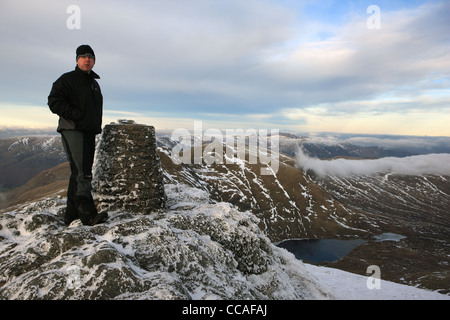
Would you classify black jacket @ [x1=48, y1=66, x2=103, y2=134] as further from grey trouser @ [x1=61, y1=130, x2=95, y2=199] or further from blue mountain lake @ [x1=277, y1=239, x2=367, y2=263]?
blue mountain lake @ [x1=277, y1=239, x2=367, y2=263]

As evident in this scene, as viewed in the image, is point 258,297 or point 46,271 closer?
point 46,271

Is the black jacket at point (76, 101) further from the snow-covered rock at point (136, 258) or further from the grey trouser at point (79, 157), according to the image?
the snow-covered rock at point (136, 258)

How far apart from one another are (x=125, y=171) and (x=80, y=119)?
13.2 ft

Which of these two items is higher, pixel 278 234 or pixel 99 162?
pixel 99 162

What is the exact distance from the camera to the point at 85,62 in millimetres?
9148

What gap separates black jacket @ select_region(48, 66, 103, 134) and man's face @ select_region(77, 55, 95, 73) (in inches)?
8.2

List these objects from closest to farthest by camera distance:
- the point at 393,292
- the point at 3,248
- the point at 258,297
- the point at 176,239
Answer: the point at 3,248, the point at 176,239, the point at 258,297, the point at 393,292

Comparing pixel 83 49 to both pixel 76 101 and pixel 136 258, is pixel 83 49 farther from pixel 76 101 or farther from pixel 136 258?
pixel 136 258

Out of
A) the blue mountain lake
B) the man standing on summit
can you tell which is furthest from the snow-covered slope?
the blue mountain lake

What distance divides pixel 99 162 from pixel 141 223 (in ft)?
15.0

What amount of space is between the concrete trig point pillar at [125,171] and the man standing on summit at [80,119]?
195 cm

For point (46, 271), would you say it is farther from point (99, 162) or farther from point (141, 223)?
point (99, 162)
